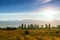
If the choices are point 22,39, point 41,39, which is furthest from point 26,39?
point 41,39

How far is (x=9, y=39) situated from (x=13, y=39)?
0.57m

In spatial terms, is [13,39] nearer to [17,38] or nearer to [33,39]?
[17,38]

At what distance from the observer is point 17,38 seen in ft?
60.7

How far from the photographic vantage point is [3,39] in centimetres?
1917

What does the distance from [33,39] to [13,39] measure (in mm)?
2641

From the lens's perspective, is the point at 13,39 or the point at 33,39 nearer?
the point at 13,39

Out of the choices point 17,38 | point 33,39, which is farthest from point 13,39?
point 33,39

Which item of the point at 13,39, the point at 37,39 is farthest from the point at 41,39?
the point at 13,39

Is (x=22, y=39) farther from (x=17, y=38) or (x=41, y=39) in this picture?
(x=41, y=39)

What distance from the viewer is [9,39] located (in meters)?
18.7

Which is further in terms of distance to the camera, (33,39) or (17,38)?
(33,39)

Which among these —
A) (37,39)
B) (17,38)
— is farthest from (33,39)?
(17,38)

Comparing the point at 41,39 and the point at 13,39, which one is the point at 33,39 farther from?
the point at 13,39

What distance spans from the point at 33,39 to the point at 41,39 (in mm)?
999
